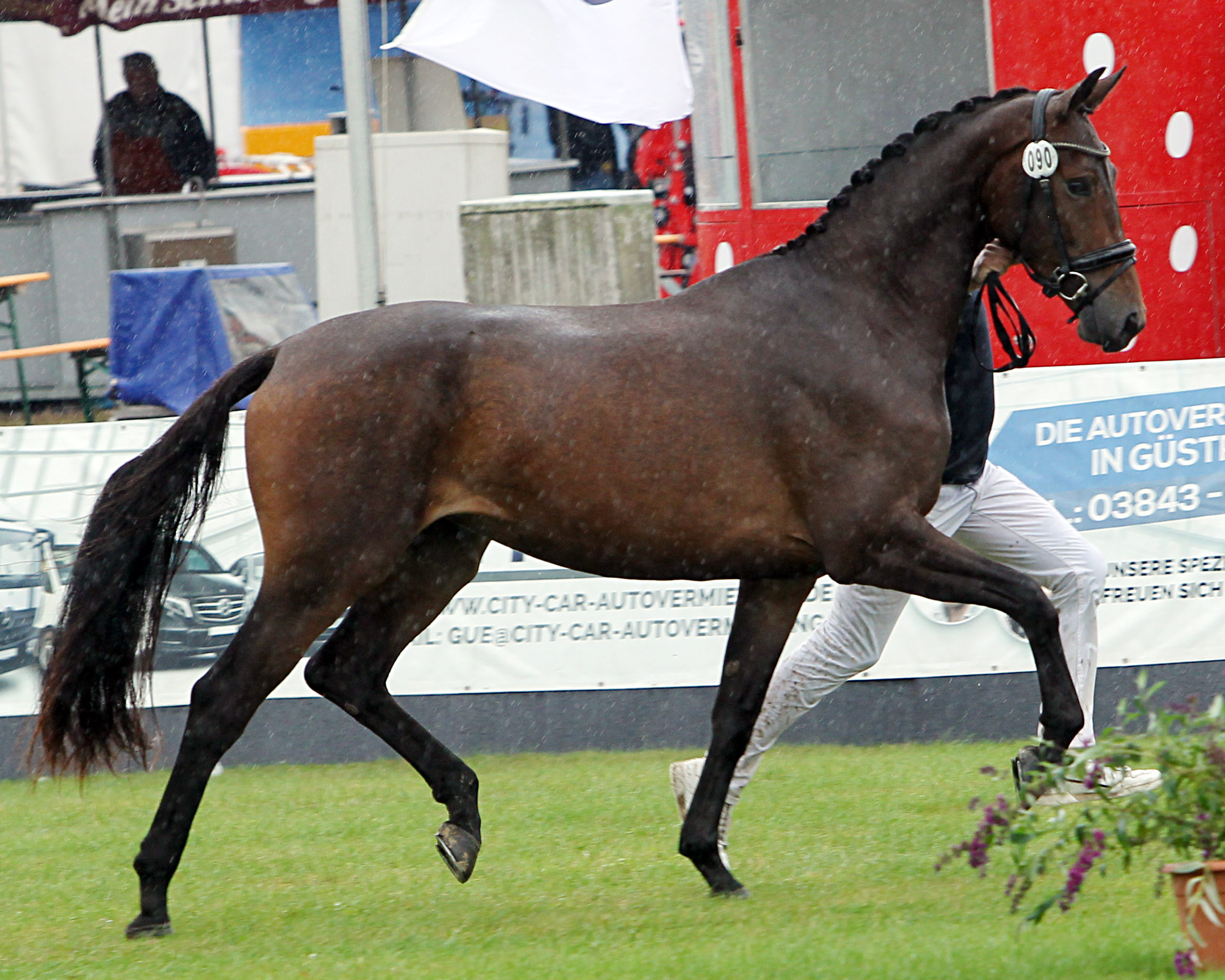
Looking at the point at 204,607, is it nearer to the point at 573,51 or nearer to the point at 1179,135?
the point at 573,51

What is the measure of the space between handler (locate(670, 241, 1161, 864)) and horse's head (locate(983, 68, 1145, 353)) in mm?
461

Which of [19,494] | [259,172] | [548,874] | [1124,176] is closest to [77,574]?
[548,874]

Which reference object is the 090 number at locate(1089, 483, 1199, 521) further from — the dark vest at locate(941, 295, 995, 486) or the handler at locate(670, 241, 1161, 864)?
the dark vest at locate(941, 295, 995, 486)

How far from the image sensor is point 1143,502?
22.4 feet

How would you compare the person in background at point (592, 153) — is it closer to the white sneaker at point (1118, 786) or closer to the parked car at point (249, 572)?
the parked car at point (249, 572)

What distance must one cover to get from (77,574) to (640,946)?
1.89 metres

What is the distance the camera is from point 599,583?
6902mm

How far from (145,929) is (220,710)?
60cm

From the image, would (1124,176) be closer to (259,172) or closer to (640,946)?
(640,946)

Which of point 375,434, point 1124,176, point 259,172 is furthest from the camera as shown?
point 259,172

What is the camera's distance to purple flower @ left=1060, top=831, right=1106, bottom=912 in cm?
342

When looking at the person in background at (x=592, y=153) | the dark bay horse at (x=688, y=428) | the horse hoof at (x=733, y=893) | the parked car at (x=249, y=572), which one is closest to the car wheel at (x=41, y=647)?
the parked car at (x=249, y=572)

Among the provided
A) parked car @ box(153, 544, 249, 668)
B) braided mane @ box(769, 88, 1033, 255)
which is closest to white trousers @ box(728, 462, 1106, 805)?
braided mane @ box(769, 88, 1033, 255)

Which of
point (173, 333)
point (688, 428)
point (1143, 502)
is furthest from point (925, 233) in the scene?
point (173, 333)
